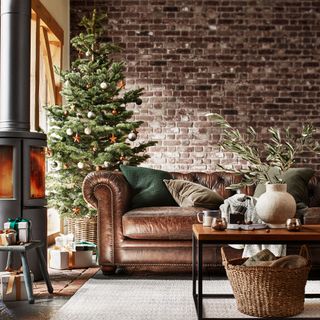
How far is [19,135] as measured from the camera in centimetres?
425

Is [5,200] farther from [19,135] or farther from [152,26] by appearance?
[152,26]

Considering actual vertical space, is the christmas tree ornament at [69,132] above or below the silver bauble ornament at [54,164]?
above

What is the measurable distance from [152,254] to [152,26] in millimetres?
3873

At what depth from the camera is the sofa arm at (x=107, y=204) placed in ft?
15.6

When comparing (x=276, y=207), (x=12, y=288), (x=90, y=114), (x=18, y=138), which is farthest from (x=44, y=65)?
(x=276, y=207)

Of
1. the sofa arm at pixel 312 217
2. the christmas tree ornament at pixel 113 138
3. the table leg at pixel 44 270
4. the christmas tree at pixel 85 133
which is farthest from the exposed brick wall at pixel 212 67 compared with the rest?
the table leg at pixel 44 270

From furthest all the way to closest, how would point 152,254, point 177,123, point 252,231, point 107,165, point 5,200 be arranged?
1. point 177,123
2. point 107,165
3. point 152,254
4. point 5,200
5. point 252,231

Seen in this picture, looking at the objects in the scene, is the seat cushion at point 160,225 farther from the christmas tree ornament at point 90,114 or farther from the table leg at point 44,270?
the christmas tree ornament at point 90,114

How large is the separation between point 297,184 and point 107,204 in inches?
61.1

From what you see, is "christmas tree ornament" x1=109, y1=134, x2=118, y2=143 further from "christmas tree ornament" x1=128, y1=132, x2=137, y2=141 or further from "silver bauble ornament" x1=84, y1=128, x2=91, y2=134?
"silver bauble ornament" x1=84, y1=128, x2=91, y2=134

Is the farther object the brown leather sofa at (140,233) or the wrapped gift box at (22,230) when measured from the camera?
the brown leather sofa at (140,233)

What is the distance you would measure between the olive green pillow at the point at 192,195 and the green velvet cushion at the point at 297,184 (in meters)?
0.36

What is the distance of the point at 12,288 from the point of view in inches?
148

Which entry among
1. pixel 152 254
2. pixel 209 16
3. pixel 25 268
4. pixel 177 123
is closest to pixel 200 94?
pixel 177 123
